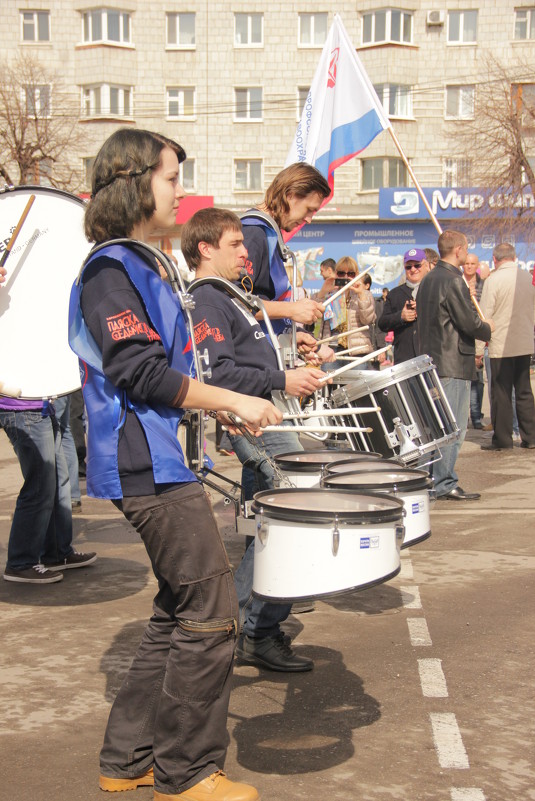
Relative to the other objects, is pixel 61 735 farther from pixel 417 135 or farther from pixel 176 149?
pixel 417 135

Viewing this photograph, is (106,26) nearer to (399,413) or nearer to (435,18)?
(435,18)

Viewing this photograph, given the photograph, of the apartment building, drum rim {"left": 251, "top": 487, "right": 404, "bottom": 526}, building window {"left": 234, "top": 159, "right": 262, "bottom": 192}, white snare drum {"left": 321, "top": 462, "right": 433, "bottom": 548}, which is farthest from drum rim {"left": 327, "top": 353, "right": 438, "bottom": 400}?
building window {"left": 234, "top": 159, "right": 262, "bottom": 192}

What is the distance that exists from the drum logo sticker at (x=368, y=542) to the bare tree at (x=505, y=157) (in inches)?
1341

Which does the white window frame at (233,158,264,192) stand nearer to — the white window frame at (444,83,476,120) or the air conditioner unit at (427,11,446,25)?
the white window frame at (444,83,476,120)

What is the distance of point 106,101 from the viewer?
4416 centimetres

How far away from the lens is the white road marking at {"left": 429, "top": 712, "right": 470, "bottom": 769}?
3.85 m

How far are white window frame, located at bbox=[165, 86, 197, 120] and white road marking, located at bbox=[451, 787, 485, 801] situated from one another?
139 feet

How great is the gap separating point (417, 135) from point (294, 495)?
137 feet

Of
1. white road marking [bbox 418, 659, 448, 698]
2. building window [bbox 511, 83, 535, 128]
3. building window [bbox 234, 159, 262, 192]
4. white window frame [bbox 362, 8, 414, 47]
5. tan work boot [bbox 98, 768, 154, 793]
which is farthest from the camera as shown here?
building window [bbox 234, 159, 262, 192]

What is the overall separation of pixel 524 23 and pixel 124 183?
44.0 metres

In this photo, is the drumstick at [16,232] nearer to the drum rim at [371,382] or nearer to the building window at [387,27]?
the drum rim at [371,382]

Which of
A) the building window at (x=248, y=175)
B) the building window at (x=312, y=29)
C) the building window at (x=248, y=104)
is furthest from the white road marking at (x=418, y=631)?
the building window at (x=312, y=29)

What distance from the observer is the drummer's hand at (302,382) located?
15.1ft

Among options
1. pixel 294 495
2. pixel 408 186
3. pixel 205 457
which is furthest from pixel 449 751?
pixel 408 186
